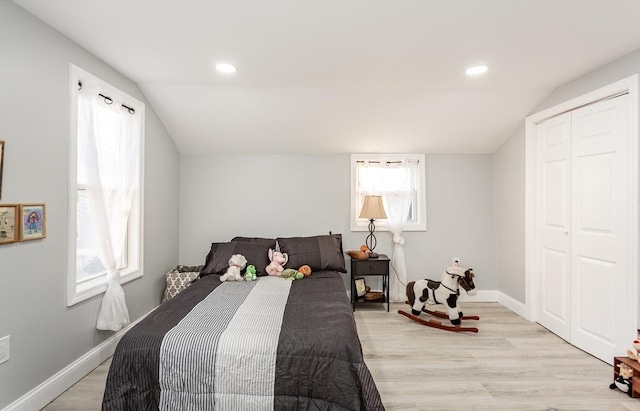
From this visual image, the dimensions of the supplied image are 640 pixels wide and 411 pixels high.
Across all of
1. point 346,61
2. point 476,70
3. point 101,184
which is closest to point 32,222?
point 101,184

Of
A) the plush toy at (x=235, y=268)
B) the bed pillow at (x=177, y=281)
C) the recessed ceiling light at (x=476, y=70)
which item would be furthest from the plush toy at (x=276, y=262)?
the recessed ceiling light at (x=476, y=70)

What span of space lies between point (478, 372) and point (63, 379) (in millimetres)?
2877

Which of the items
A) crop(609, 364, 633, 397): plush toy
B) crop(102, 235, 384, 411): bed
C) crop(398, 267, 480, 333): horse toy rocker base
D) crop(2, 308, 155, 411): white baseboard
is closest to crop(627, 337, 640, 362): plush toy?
crop(609, 364, 633, 397): plush toy

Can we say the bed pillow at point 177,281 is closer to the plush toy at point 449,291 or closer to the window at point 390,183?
the window at point 390,183

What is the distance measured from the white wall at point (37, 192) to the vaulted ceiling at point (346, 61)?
211 mm

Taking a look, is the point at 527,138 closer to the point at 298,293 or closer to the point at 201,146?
the point at 298,293

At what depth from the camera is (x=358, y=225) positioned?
4.41m

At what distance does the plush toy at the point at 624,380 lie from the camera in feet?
7.50

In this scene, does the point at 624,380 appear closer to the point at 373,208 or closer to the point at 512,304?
the point at 512,304

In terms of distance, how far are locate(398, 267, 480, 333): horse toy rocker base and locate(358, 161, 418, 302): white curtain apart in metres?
0.65

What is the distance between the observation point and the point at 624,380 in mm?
2330

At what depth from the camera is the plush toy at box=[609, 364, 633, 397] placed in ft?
7.50

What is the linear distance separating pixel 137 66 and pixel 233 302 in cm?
204

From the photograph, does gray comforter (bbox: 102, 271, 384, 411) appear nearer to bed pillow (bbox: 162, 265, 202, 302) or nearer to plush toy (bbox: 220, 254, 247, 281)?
plush toy (bbox: 220, 254, 247, 281)
